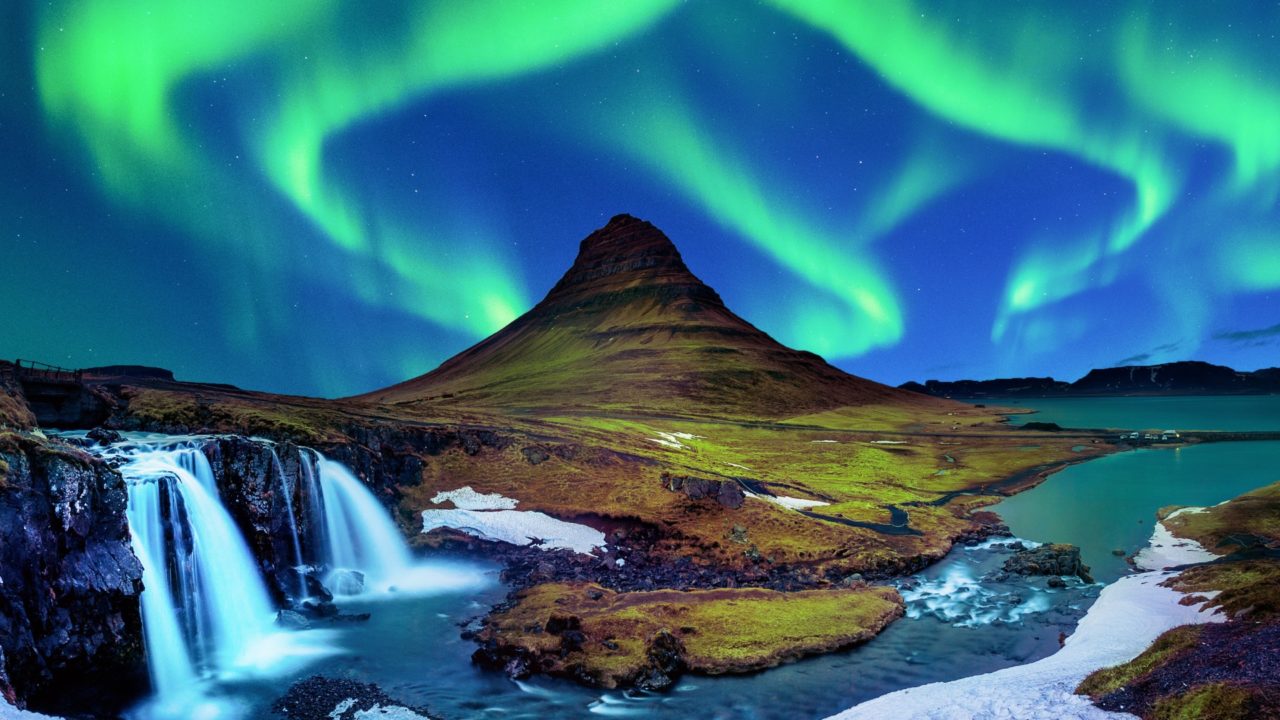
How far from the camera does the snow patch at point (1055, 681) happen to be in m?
23.2

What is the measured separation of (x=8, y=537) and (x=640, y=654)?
83.4 ft

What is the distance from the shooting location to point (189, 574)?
34.9 m

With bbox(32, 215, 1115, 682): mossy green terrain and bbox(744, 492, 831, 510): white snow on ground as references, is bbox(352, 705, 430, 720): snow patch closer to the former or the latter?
bbox(32, 215, 1115, 682): mossy green terrain

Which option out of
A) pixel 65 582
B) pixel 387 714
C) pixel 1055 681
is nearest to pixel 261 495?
pixel 65 582

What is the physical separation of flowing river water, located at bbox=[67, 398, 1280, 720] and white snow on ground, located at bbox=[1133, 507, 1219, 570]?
156 centimetres

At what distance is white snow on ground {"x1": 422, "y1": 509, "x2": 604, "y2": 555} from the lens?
5350 centimetres

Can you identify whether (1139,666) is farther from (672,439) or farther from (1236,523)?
(672,439)

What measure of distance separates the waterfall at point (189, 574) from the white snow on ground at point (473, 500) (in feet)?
71.0

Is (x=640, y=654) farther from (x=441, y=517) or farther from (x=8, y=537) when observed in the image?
(x=441, y=517)

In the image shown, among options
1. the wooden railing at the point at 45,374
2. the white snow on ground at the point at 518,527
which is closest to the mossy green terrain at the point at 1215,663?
the white snow on ground at the point at 518,527

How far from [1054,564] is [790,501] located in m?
25.3

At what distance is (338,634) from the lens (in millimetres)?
36625

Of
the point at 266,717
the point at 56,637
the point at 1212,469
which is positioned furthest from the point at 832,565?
the point at 1212,469

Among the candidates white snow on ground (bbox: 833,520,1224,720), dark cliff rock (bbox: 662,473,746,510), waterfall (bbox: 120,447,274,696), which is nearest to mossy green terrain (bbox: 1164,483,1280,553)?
white snow on ground (bbox: 833,520,1224,720)
